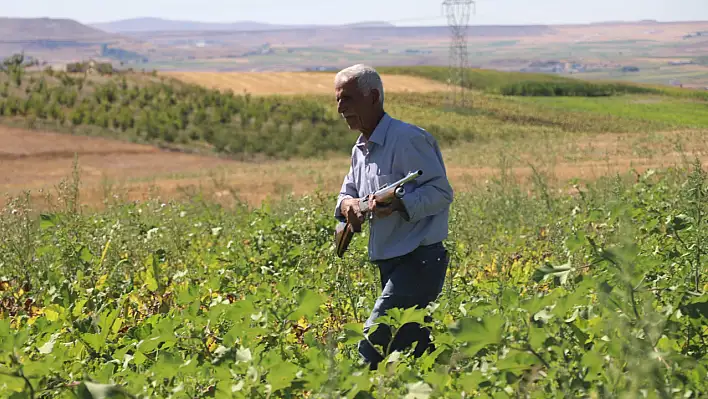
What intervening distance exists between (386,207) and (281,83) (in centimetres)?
6264

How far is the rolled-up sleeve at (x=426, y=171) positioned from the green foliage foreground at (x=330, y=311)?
15.8 inches

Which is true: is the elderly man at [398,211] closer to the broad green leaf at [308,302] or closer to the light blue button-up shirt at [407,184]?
the light blue button-up shirt at [407,184]

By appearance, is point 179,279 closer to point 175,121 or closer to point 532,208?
point 532,208

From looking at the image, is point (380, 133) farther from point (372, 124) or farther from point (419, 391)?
point (419, 391)

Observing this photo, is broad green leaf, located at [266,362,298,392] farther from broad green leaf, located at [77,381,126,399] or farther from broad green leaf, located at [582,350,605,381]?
broad green leaf, located at [582,350,605,381]

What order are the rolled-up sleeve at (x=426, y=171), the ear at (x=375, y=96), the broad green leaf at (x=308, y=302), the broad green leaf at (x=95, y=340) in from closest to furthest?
the broad green leaf at (x=308, y=302) < the broad green leaf at (x=95, y=340) < the rolled-up sleeve at (x=426, y=171) < the ear at (x=375, y=96)

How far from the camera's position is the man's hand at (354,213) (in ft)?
13.1

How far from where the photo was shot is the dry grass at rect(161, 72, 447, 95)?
60.1 metres

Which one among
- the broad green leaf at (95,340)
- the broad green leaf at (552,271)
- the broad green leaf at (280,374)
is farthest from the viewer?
the broad green leaf at (95,340)

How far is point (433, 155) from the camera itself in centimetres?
403

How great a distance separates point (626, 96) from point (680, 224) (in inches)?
1438

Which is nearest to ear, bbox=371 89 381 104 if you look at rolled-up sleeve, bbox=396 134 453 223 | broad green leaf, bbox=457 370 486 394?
rolled-up sleeve, bbox=396 134 453 223

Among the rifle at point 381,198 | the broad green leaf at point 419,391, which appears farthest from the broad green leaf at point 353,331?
the rifle at point 381,198

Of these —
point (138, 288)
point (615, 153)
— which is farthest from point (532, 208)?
point (615, 153)
